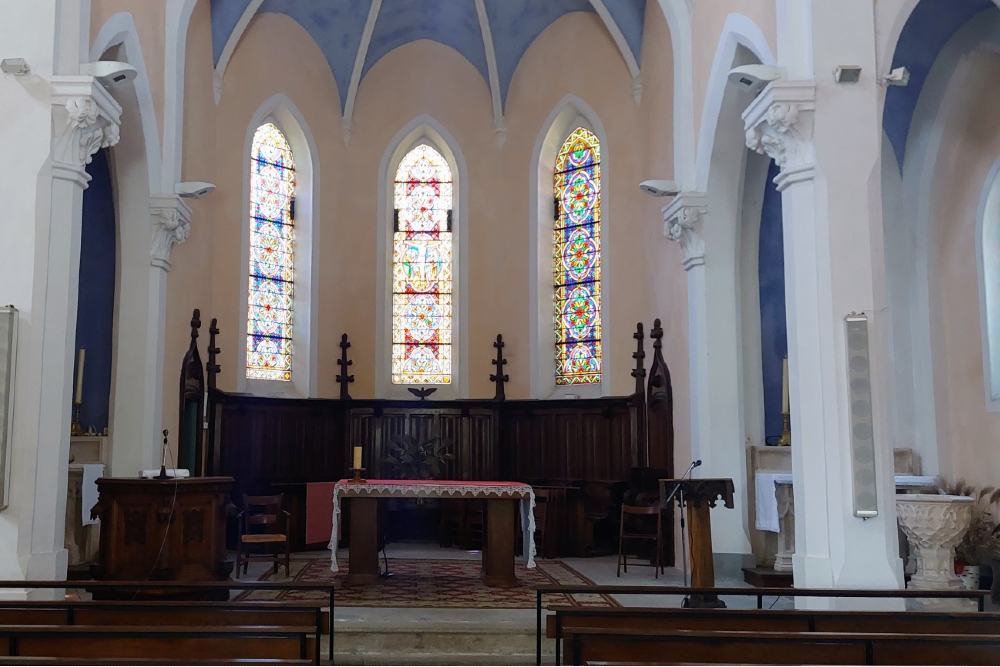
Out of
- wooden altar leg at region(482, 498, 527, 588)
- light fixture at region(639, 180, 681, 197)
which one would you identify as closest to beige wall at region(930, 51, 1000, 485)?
light fixture at region(639, 180, 681, 197)

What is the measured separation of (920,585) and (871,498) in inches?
59.9

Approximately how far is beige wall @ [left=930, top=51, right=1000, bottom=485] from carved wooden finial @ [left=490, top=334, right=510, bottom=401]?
20.1 ft

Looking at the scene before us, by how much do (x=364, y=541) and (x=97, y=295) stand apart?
177 inches

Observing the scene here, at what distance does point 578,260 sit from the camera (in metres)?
14.6

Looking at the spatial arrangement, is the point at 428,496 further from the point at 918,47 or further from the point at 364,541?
the point at 918,47

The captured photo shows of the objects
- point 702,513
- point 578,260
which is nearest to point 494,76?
point 578,260

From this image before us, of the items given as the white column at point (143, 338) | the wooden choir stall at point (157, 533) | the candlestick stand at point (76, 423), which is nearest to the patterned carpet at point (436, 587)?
the wooden choir stall at point (157, 533)

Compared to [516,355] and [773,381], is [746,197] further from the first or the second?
[516,355]

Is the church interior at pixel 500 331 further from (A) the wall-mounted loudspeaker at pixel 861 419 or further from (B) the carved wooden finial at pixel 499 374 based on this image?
(B) the carved wooden finial at pixel 499 374

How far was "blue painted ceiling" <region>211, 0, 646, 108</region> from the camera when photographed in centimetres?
1448

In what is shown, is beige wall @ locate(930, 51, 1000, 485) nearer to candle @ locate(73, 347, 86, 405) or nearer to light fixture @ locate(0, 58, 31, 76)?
light fixture @ locate(0, 58, 31, 76)

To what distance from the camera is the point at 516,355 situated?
48.2 ft

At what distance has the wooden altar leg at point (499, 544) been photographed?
9.57 meters

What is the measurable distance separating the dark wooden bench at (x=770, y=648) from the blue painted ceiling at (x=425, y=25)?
Answer: 11186 millimetres
